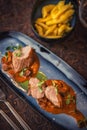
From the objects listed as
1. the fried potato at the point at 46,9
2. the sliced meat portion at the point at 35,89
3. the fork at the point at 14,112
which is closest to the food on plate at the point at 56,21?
the fried potato at the point at 46,9

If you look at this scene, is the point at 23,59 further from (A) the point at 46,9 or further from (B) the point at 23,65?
(A) the point at 46,9

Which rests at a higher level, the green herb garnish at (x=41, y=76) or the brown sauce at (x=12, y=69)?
the brown sauce at (x=12, y=69)

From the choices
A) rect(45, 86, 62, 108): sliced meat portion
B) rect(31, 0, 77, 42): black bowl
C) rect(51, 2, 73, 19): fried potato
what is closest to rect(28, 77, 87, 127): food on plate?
rect(45, 86, 62, 108): sliced meat portion

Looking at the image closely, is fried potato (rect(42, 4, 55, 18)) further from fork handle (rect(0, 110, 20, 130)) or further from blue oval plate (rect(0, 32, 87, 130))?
fork handle (rect(0, 110, 20, 130))

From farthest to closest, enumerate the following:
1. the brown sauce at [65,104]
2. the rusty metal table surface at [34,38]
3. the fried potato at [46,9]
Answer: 1. the fried potato at [46,9]
2. the rusty metal table surface at [34,38]
3. the brown sauce at [65,104]

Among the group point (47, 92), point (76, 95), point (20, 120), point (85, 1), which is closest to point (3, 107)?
point (20, 120)

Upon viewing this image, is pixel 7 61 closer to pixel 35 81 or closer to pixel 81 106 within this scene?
pixel 35 81

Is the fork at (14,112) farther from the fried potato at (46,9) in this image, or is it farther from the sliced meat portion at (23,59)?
the fried potato at (46,9)
